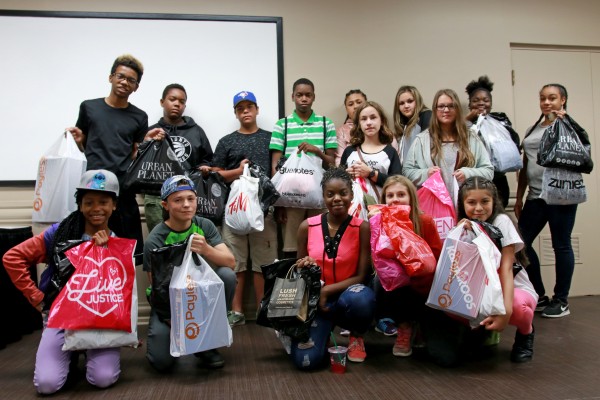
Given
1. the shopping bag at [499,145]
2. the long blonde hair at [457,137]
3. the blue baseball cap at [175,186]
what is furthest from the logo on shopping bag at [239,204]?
the shopping bag at [499,145]

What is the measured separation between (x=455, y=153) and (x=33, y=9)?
3407 millimetres

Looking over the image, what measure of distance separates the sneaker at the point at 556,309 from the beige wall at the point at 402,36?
110cm

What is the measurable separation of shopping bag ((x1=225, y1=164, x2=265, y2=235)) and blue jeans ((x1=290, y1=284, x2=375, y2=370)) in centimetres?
98

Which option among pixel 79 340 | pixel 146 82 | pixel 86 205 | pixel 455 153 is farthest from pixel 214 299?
pixel 146 82

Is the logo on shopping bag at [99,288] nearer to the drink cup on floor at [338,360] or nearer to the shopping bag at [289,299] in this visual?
the shopping bag at [289,299]

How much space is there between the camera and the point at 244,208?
3.17 meters

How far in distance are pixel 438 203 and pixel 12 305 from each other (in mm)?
2877

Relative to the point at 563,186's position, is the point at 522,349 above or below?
below

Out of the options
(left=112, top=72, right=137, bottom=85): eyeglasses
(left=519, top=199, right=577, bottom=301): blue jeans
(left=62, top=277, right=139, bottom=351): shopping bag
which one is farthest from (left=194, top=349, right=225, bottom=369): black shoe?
(left=519, top=199, right=577, bottom=301): blue jeans

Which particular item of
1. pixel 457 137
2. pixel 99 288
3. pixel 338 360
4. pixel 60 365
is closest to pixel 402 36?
pixel 457 137

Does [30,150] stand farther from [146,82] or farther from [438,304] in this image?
[438,304]

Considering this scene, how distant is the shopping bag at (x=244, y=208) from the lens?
317 cm

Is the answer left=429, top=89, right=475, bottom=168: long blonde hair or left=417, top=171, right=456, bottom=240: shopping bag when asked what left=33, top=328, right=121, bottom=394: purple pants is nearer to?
left=417, top=171, right=456, bottom=240: shopping bag

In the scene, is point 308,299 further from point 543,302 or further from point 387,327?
point 543,302
